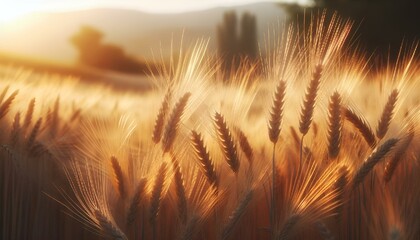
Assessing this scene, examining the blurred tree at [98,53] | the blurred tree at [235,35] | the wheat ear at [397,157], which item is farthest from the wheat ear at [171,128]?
the blurred tree at [98,53]

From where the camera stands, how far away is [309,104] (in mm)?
1558

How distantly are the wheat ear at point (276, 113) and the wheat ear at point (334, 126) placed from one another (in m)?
0.12

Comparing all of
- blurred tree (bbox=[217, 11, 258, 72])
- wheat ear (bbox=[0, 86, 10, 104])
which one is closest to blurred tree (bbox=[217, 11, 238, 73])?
blurred tree (bbox=[217, 11, 258, 72])

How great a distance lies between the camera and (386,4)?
10.8 metres

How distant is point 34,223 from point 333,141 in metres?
0.94

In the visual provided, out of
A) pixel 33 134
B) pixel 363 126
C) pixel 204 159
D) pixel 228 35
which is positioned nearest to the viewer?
pixel 204 159

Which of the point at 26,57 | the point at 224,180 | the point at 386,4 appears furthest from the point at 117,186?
the point at 26,57

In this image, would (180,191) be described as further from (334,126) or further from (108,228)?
(334,126)

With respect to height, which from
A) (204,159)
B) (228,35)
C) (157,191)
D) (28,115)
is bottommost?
(157,191)

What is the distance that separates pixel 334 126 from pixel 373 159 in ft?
0.40

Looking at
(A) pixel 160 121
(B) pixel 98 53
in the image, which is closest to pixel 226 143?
(A) pixel 160 121

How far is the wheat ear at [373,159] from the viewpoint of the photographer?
4.88 feet

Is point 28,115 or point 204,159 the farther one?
point 28,115

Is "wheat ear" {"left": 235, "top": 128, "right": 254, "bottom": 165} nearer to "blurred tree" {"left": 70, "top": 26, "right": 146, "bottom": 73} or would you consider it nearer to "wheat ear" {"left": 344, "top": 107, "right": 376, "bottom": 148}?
"wheat ear" {"left": 344, "top": 107, "right": 376, "bottom": 148}
